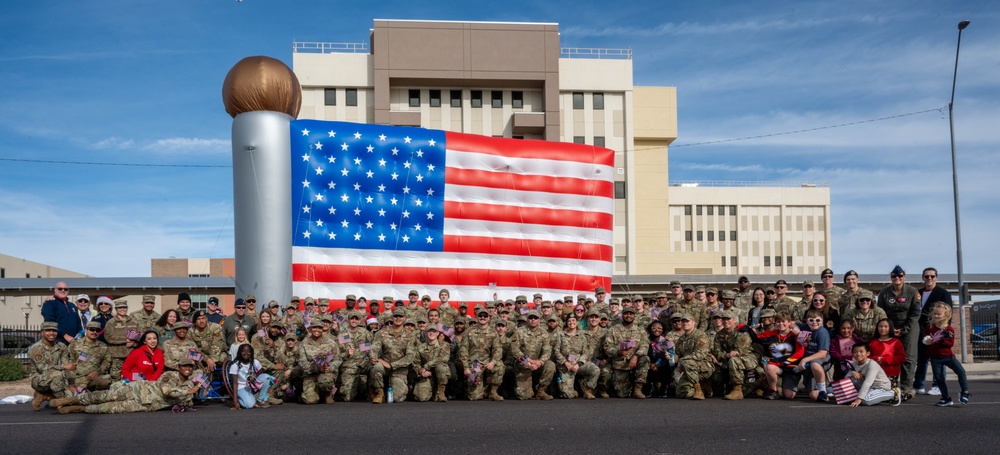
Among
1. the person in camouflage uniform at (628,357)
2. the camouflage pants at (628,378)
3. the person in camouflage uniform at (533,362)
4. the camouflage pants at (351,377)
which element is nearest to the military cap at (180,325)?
the camouflage pants at (351,377)

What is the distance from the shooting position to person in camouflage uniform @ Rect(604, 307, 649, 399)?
1260 cm

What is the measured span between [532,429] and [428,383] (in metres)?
3.85

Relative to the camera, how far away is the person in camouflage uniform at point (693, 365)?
39.6ft

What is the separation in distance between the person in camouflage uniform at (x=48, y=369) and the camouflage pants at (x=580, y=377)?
753 centimetres

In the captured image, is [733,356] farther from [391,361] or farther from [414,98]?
[414,98]

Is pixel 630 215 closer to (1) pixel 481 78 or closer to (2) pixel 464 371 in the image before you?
(1) pixel 481 78

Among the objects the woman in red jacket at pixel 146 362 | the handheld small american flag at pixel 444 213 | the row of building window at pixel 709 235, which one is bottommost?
the woman in red jacket at pixel 146 362

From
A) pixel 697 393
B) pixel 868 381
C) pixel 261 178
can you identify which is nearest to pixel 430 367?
pixel 697 393

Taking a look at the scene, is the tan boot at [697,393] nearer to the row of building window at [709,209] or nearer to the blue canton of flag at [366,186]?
the blue canton of flag at [366,186]

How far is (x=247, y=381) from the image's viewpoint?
11641mm

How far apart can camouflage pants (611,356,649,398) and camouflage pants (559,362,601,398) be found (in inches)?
12.3

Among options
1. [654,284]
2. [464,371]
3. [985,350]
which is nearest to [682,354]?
[464,371]

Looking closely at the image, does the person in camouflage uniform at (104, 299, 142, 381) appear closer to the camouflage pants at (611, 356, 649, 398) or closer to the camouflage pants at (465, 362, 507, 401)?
the camouflage pants at (465, 362, 507, 401)

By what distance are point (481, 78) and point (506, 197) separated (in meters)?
25.1
